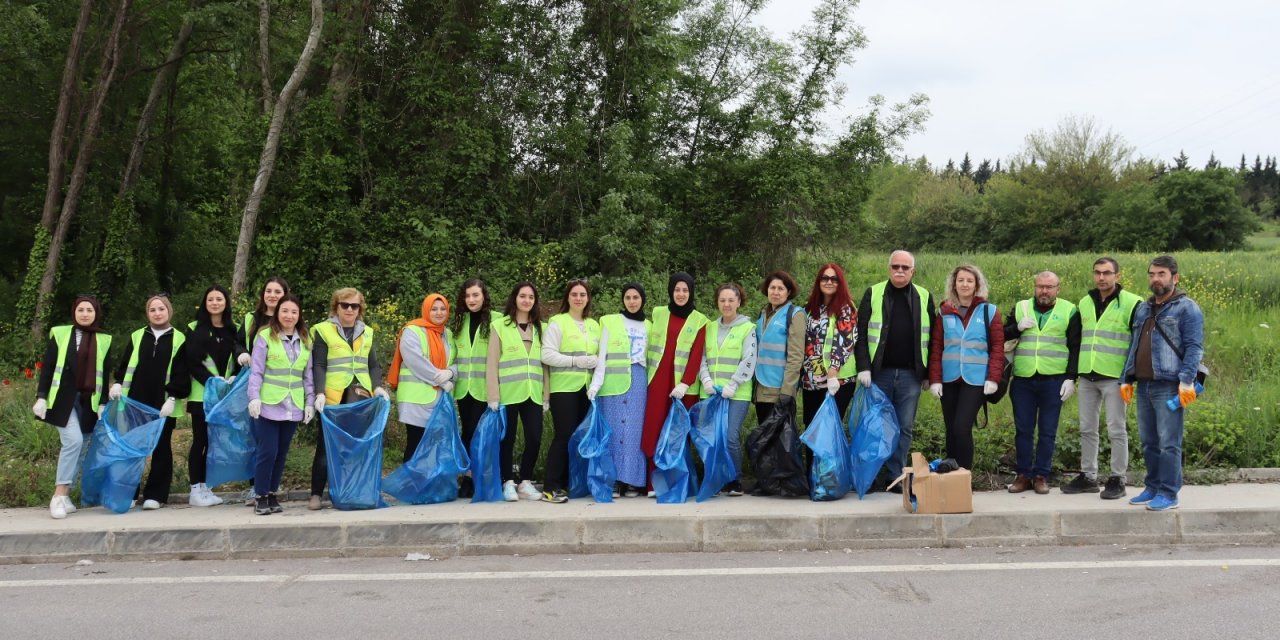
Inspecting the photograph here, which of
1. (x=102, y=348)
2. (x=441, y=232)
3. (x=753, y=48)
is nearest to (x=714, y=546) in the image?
(x=102, y=348)

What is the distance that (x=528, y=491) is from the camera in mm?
7062

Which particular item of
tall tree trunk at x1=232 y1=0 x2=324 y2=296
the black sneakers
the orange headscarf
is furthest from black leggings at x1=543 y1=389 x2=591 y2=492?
tall tree trunk at x1=232 y1=0 x2=324 y2=296

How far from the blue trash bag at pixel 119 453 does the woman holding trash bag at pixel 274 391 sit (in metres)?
0.84

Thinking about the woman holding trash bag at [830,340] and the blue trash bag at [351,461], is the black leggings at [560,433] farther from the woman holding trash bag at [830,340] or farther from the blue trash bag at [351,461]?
the woman holding trash bag at [830,340]

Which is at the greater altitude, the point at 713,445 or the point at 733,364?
the point at 733,364

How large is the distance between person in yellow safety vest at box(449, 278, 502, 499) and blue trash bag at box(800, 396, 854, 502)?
256 centimetres

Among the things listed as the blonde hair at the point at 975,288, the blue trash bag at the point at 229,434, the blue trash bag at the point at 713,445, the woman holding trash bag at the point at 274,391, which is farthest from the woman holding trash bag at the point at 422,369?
the blonde hair at the point at 975,288

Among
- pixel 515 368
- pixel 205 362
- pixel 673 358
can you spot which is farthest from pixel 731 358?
pixel 205 362

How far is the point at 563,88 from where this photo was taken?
16516 mm

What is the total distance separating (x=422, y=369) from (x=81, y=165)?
1672 centimetres

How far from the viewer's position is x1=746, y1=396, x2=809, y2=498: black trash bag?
6801 mm

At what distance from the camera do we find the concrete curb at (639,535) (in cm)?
602

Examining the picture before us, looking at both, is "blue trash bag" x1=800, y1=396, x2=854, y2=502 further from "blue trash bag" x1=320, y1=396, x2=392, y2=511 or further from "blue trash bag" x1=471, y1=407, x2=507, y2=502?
"blue trash bag" x1=320, y1=396, x2=392, y2=511

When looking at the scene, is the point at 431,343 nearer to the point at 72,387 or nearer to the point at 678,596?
the point at 72,387
